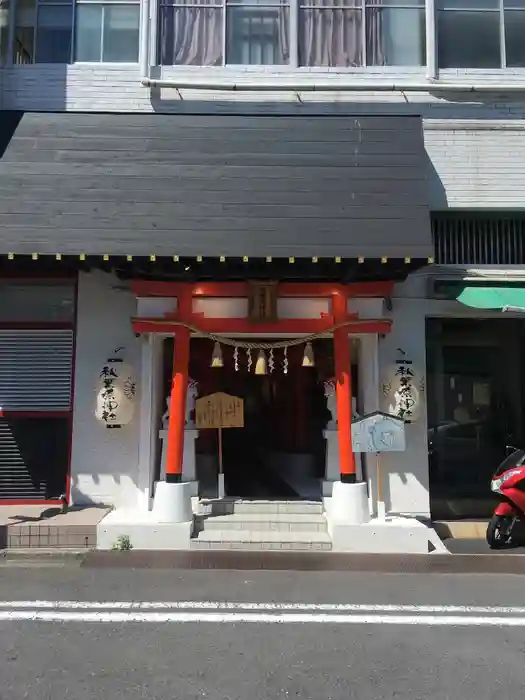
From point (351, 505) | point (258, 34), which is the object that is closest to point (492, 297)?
point (351, 505)

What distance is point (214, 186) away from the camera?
841 centimetres

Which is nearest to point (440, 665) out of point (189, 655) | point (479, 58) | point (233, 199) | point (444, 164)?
point (189, 655)

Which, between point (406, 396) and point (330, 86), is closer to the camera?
point (406, 396)

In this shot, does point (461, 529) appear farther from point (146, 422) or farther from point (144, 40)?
point (144, 40)

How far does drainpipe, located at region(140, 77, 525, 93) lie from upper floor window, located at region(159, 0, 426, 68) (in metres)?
0.51

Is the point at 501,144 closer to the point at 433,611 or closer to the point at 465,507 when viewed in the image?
the point at 465,507

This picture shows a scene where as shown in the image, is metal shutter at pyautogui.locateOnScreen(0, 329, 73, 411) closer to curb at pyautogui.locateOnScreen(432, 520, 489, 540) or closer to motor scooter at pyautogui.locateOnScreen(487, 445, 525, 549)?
curb at pyautogui.locateOnScreen(432, 520, 489, 540)

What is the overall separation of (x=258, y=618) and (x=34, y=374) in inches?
214

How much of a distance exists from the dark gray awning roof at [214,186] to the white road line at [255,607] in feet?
13.7

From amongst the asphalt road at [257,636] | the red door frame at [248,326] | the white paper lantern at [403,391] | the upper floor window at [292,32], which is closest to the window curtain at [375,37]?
the upper floor window at [292,32]

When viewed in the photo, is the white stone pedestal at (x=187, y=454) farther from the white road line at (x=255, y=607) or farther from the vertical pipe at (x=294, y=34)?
the vertical pipe at (x=294, y=34)

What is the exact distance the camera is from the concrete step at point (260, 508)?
8578mm

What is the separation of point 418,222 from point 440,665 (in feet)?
18.1

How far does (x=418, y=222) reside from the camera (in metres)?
8.09
